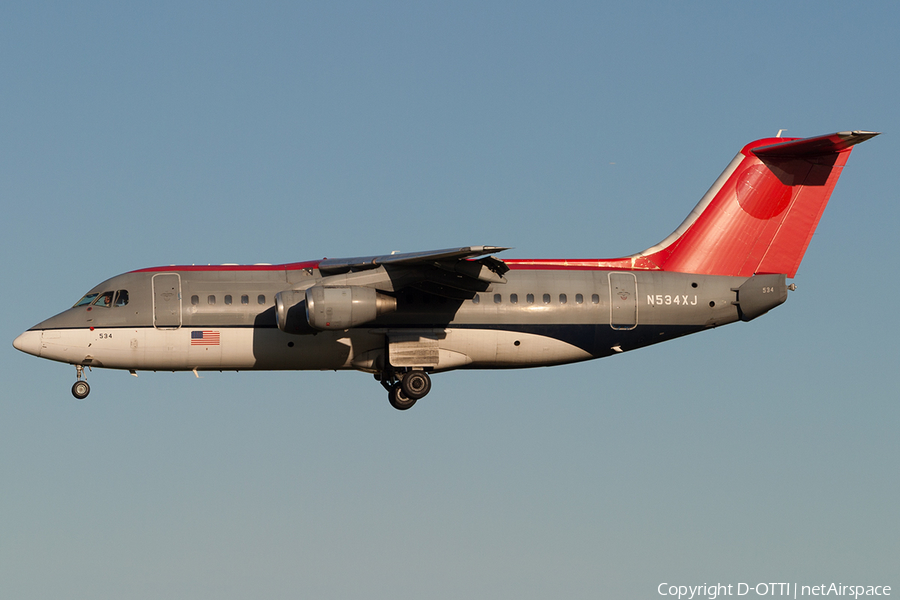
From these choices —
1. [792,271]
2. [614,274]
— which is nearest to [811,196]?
[792,271]

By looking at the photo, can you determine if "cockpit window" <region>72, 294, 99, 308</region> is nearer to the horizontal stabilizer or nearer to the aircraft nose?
the aircraft nose

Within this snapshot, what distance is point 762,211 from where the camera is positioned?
32.4 metres

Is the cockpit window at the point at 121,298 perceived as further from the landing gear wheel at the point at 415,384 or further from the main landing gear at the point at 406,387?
the landing gear wheel at the point at 415,384

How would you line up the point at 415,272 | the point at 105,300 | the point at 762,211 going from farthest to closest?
the point at 762,211 < the point at 105,300 < the point at 415,272

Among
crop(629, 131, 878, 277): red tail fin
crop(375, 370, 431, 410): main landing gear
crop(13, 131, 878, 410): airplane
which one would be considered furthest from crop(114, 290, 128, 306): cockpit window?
crop(629, 131, 878, 277): red tail fin

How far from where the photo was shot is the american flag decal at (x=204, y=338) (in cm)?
2861

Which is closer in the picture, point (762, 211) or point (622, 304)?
point (622, 304)

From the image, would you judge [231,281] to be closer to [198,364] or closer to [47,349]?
[198,364]

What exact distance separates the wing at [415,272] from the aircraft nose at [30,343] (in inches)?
280

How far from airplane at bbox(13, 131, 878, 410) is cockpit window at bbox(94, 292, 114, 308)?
0.08 ft

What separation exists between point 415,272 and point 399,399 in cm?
352

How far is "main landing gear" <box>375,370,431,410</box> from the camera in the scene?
29516 millimetres

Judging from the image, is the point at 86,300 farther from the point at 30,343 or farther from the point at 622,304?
the point at 622,304

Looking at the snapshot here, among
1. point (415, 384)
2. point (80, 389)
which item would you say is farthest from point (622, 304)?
point (80, 389)
